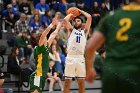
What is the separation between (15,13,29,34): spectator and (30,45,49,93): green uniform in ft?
22.2

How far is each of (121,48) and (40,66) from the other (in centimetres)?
483

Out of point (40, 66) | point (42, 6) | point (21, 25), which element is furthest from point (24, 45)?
point (40, 66)

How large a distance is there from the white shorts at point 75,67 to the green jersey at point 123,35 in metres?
5.53

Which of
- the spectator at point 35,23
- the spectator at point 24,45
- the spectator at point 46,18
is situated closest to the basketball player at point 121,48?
the spectator at point 24,45

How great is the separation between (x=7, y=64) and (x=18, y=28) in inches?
120

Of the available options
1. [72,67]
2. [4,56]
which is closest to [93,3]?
[4,56]

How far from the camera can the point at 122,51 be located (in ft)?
16.1

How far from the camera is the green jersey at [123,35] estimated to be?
489 cm

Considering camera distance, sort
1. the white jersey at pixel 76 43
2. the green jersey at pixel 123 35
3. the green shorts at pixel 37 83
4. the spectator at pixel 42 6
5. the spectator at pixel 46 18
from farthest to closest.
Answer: the spectator at pixel 42 6 → the spectator at pixel 46 18 → the white jersey at pixel 76 43 → the green shorts at pixel 37 83 → the green jersey at pixel 123 35

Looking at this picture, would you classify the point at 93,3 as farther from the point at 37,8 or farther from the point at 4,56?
the point at 4,56

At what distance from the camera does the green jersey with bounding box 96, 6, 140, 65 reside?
16.0 feet

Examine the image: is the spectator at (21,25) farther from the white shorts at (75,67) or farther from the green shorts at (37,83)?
the green shorts at (37,83)

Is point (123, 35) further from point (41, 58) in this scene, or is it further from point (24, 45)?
point (24, 45)

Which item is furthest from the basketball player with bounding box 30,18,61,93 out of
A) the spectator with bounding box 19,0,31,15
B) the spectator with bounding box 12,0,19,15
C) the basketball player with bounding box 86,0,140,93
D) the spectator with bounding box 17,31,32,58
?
the spectator with bounding box 19,0,31,15
